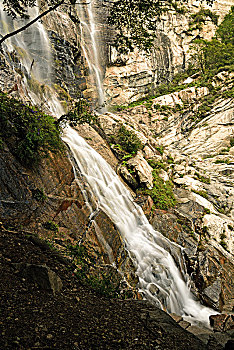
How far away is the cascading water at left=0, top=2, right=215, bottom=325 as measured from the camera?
783 cm

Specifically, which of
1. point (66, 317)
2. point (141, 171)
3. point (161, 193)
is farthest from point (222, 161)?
point (66, 317)

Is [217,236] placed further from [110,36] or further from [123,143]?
[110,36]

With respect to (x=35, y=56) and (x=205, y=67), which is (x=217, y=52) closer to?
(x=205, y=67)

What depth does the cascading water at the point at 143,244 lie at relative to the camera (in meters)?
7.83

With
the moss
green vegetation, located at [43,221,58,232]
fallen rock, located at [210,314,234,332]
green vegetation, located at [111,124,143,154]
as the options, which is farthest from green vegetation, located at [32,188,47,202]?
the moss

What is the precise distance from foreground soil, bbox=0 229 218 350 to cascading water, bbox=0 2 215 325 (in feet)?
11.4

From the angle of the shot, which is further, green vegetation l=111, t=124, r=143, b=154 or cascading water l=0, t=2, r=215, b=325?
green vegetation l=111, t=124, r=143, b=154

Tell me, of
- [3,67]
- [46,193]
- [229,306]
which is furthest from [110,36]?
[229,306]

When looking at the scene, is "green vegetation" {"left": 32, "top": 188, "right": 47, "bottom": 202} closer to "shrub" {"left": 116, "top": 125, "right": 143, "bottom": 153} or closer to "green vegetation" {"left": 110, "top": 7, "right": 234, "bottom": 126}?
"shrub" {"left": 116, "top": 125, "right": 143, "bottom": 153}

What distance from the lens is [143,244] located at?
9.15 m

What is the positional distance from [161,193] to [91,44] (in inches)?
993

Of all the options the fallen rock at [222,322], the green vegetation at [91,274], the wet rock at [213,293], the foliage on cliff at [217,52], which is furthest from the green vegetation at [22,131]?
the foliage on cliff at [217,52]

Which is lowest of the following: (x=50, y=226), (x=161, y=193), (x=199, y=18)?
(x=161, y=193)

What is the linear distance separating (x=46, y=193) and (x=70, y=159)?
2305 mm
